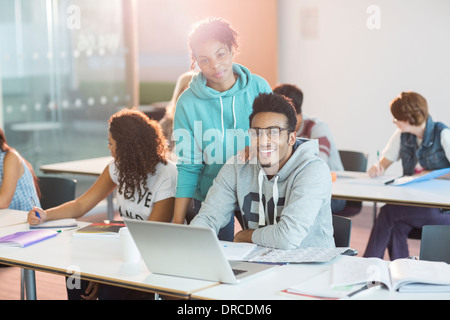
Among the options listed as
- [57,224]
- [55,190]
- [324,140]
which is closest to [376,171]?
[324,140]

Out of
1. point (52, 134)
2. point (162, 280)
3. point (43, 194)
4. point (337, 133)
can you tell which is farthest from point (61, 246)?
point (337, 133)

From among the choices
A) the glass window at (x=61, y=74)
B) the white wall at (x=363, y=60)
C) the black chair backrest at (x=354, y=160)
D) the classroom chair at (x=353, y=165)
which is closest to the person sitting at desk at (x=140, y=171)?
the classroom chair at (x=353, y=165)

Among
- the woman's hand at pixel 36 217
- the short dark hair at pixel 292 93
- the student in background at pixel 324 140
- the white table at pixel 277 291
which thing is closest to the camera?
the white table at pixel 277 291

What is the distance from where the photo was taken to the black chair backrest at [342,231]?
2535 mm

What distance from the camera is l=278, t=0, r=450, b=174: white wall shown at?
19.1ft

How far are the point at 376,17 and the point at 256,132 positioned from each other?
4.00 meters

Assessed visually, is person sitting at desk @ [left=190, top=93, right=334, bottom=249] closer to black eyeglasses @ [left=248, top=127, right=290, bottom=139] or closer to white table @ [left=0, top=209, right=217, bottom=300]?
black eyeglasses @ [left=248, top=127, right=290, bottom=139]

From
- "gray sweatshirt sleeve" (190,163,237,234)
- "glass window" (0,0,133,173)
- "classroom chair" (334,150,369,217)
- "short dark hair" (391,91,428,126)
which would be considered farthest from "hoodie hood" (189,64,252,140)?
"glass window" (0,0,133,173)

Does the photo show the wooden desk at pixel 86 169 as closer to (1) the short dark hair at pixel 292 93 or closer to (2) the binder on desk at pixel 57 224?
(1) the short dark hair at pixel 292 93

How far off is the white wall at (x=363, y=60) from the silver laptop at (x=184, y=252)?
4.35 m

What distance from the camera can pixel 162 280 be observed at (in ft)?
6.47

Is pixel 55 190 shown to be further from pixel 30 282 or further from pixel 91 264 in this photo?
pixel 91 264

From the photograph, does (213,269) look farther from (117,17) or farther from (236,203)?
(117,17)

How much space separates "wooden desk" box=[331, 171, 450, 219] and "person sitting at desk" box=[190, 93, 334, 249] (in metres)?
1.02
